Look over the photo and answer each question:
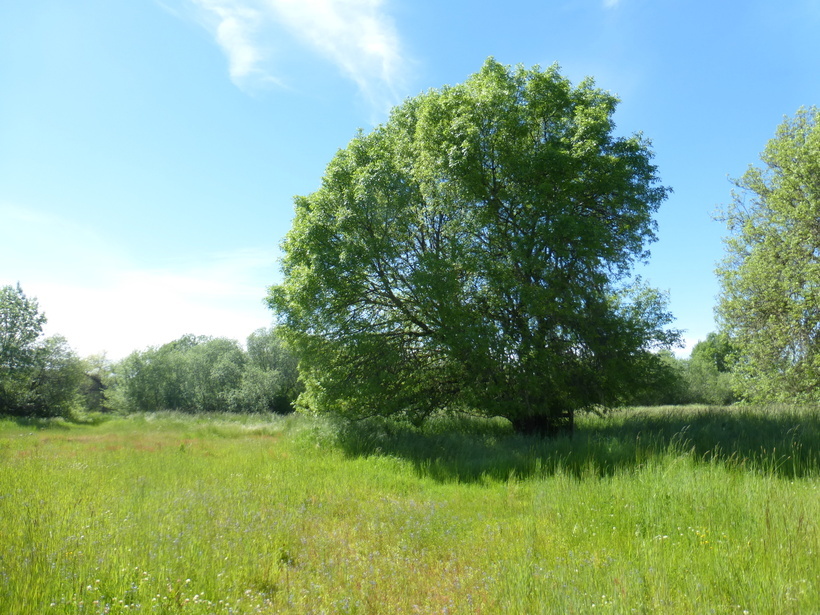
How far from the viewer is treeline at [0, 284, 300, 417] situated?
37.0m

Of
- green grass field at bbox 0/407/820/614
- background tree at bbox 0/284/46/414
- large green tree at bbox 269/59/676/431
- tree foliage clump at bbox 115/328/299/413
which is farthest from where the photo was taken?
tree foliage clump at bbox 115/328/299/413

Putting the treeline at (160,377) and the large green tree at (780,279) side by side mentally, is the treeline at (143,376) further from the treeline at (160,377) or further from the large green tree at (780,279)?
the large green tree at (780,279)

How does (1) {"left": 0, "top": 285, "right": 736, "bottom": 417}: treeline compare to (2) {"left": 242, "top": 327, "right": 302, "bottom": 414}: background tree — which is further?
(2) {"left": 242, "top": 327, "right": 302, "bottom": 414}: background tree

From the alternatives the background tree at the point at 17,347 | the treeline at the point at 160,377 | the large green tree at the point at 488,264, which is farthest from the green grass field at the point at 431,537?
the background tree at the point at 17,347

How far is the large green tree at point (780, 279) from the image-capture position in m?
18.8

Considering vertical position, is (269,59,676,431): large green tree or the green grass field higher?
(269,59,676,431): large green tree

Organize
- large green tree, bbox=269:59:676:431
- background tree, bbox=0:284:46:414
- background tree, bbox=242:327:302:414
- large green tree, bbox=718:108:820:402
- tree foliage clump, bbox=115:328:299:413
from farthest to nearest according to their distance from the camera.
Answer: tree foliage clump, bbox=115:328:299:413, background tree, bbox=242:327:302:414, background tree, bbox=0:284:46:414, large green tree, bbox=718:108:820:402, large green tree, bbox=269:59:676:431

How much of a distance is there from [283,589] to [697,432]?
10.7m

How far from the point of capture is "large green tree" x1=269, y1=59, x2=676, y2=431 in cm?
1352

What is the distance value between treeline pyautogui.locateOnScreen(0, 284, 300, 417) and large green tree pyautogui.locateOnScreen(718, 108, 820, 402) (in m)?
25.7

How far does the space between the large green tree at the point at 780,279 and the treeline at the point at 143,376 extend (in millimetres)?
25660

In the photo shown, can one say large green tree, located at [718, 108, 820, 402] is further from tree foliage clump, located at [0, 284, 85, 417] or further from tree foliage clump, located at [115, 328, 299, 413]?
tree foliage clump, located at [0, 284, 85, 417]

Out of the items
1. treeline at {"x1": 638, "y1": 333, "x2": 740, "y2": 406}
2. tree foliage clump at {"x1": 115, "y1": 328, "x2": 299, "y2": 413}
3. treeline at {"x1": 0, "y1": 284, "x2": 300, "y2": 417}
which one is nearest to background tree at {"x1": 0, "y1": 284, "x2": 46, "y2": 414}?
treeline at {"x1": 0, "y1": 284, "x2": 300, "y2": 417}

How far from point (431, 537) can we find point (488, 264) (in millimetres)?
9011
